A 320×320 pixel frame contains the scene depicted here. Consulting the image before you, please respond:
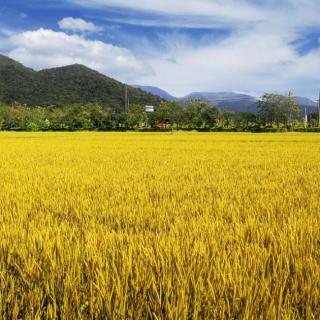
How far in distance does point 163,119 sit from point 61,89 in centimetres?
4202

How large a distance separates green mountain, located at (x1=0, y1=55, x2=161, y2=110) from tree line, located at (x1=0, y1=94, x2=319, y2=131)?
26.5m

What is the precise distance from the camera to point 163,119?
5409 centimetres

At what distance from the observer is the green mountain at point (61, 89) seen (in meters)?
84.6

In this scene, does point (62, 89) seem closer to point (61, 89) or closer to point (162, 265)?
point (61, 89)

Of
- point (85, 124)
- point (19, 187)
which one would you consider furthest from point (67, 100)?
point (19, 187)

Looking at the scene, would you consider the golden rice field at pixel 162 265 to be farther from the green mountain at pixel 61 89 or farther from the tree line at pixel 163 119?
the green mountain at pixel 61 89

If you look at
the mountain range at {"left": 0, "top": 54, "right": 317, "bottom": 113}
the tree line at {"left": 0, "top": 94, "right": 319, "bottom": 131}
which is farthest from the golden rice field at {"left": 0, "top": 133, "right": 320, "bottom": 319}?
the mountain range at {"left": 0, "top": 54, "right": 317, "bottom": 113}

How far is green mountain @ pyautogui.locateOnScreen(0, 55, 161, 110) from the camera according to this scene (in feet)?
278

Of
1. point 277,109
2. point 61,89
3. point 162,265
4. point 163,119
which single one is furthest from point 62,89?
point 162,265

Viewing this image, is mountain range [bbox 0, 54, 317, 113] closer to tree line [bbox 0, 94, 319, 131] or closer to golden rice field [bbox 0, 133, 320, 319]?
tree line [bbox 0, 94, 319, 131]

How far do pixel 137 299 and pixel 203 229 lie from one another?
1160mm

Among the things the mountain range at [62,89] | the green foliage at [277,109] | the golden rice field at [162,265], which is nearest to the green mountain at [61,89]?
the mountain range at [62,89]

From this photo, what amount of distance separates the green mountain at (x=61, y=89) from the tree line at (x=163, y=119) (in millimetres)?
26535

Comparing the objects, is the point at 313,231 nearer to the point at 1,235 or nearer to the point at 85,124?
the point at 1,235
